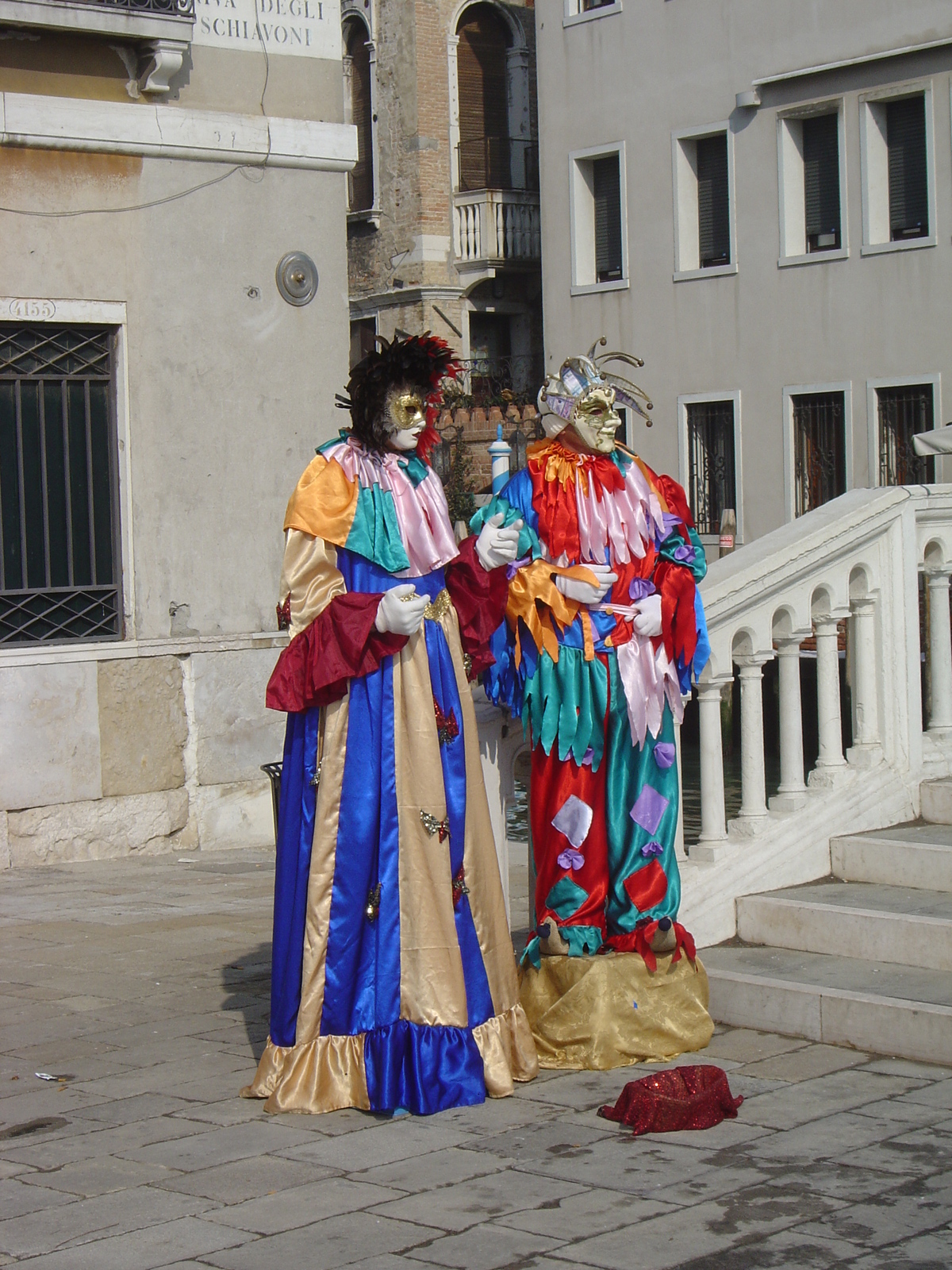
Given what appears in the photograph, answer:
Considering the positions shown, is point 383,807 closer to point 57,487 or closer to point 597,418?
point 597,418

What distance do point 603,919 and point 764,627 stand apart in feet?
4.19

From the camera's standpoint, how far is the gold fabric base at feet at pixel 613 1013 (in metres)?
4.93

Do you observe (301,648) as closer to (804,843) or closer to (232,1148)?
(232,1148)

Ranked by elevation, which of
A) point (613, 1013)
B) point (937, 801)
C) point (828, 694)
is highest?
point (828, 694)

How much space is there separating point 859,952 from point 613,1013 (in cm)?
93

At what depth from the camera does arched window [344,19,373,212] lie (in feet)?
94.5

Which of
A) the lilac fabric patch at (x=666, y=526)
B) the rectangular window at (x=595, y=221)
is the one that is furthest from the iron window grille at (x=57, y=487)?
the rectangular window at (x=595, y=221)

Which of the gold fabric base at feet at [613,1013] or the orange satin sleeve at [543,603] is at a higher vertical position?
the orange satin sleeve at [543,603]

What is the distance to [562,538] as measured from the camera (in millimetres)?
5039

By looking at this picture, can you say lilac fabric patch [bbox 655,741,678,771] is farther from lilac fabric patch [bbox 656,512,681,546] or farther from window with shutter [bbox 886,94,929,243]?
window with shutter [bbox 886,94,929,243]

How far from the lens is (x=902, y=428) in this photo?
2119 cm

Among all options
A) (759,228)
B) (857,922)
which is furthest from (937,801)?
(759,228)

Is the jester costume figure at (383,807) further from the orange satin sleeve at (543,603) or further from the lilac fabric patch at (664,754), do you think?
the lilac fabric patch at (664,754)

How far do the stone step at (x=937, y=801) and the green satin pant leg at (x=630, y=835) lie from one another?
1.54m
